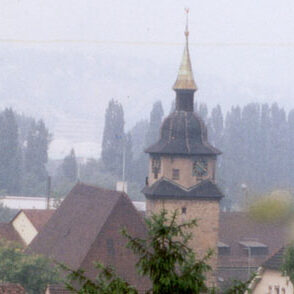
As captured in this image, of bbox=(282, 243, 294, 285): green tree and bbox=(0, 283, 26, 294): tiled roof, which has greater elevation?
bbox=(282, 243, 294, 285): green tree

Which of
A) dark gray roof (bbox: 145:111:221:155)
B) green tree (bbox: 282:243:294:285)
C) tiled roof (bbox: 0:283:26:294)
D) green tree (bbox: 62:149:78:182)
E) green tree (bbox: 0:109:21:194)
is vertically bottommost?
tiled roof (bbox: 0:283:26:294)

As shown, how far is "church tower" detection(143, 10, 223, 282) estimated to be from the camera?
5169 cm

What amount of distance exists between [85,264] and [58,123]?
15598 centimetres

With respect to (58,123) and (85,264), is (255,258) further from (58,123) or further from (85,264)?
(58,123)

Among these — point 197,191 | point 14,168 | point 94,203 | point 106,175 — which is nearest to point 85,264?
A: point 94,203

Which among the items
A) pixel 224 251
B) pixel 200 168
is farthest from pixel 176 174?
pixel 224 251

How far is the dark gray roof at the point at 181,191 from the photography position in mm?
51597

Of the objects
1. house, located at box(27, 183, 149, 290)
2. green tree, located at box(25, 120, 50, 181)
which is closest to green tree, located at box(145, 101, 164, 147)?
green tree, located at box(25, 120, 50, 181)

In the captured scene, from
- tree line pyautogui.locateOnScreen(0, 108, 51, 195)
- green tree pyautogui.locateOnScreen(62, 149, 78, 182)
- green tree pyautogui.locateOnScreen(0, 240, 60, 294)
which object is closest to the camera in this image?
green tree pyautogui.locateOnScreen(0, 240, 60, 294)

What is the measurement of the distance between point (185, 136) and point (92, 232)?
9536mm

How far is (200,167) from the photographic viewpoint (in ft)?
174

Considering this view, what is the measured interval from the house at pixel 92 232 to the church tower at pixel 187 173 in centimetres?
315

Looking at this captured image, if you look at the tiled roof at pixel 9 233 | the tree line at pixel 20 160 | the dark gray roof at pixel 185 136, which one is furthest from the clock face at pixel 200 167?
the tree line at pixel 20 160

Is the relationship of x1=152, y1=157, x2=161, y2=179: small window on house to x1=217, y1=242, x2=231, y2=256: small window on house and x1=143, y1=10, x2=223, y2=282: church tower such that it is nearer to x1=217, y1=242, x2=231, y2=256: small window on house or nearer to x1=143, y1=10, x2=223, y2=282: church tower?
x1=143, y1=10, x2=223, y2=282: church tower
